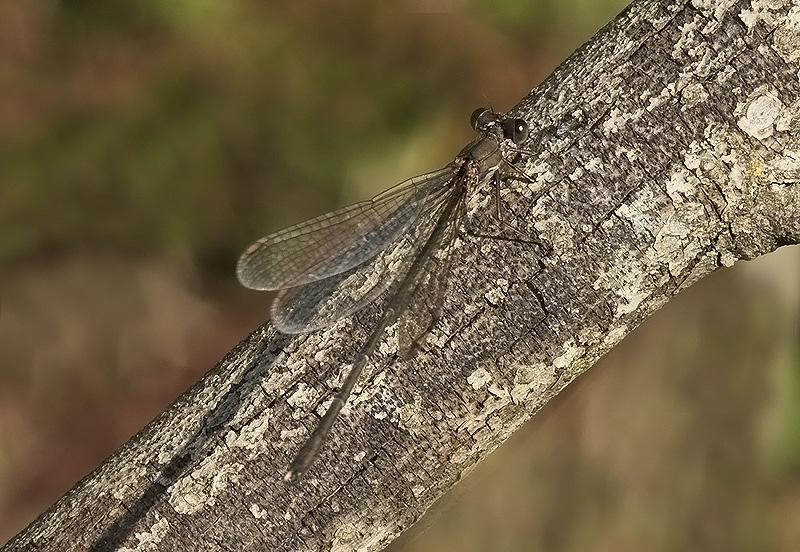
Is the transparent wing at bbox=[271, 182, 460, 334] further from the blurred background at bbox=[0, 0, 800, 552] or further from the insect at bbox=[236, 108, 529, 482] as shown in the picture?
the blurred background at bbox=[0, 0, 800, 552]

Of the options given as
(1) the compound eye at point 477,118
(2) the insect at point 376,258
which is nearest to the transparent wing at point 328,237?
(2) the insect at point 376,258

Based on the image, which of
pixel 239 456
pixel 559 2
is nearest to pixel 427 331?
pixel 239 456

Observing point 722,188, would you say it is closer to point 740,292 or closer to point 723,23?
point 723,23

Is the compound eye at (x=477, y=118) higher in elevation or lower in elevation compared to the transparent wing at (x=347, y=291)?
higher

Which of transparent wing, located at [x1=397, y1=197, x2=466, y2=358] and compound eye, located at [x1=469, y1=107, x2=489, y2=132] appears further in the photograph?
compound eye, located at [x1=469, y1=107, x2=489, y2=132]

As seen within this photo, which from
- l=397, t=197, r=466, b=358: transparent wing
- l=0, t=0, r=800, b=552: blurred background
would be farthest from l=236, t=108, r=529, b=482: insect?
l=0, t=0, r=800, b=552: blurred background

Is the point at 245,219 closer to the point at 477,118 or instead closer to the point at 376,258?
the point at 477,118

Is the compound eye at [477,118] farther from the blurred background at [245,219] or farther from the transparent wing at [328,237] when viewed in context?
the blurred background at [245,219]
